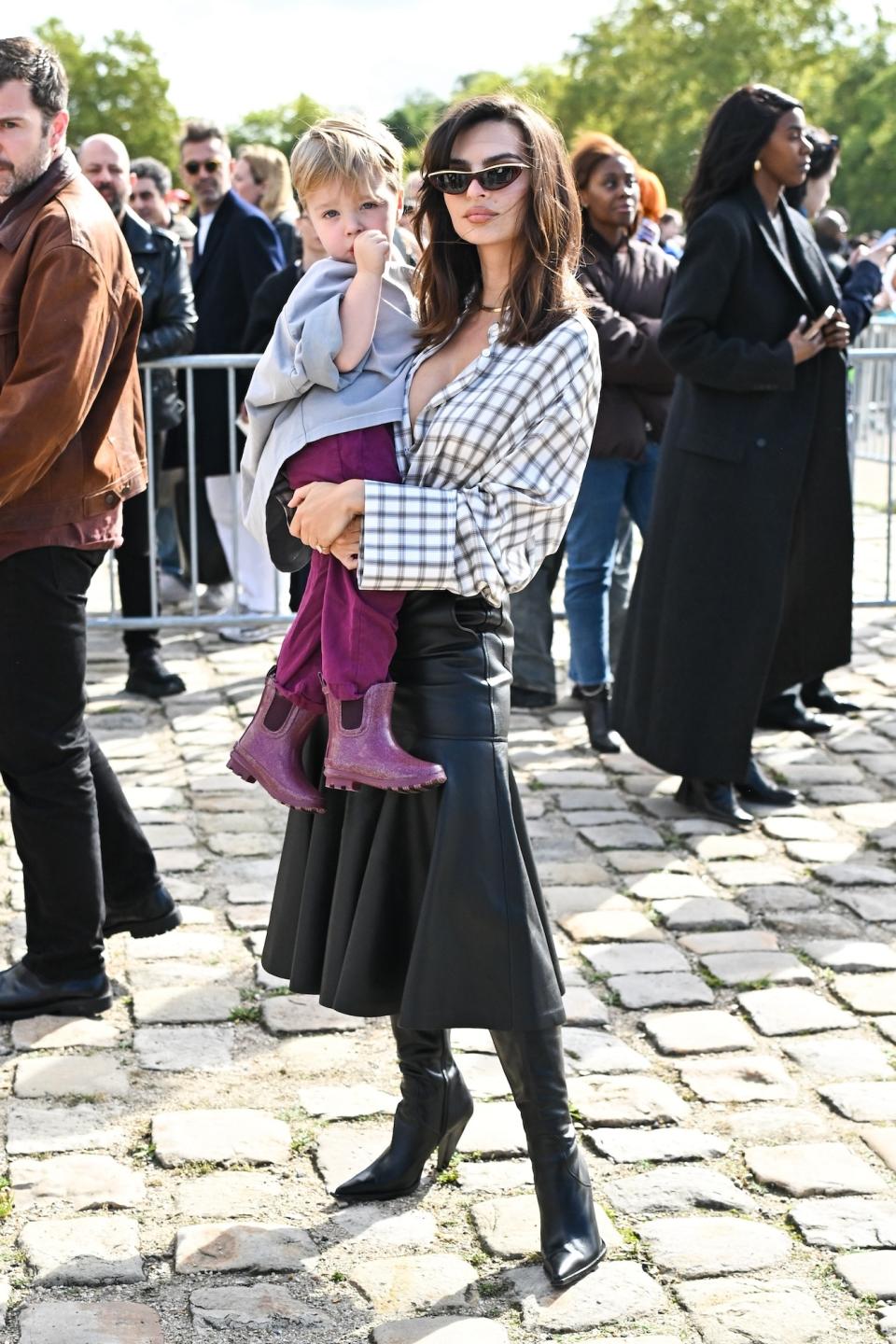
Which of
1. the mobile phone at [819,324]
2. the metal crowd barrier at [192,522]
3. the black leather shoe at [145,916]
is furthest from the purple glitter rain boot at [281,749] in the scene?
the metal crowd barrier at [192,522]

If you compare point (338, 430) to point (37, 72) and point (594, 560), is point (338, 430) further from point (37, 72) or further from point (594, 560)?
point (594, 560)

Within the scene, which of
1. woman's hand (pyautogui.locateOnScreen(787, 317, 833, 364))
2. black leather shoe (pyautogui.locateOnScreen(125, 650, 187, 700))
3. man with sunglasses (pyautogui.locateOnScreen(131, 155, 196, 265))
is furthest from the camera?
man with sunglasses (pyautogui.locateOnScreen(131, 155, 196, 265))

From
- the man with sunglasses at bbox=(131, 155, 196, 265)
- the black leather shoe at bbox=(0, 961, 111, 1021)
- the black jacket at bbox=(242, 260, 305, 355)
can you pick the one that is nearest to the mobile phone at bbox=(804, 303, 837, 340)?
the black jacket at bbox=(242, 260, 305, 355)

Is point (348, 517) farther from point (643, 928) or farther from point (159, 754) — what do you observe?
point (159, 754)

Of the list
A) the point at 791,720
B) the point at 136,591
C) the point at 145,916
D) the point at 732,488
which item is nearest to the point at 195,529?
the point at 136,591

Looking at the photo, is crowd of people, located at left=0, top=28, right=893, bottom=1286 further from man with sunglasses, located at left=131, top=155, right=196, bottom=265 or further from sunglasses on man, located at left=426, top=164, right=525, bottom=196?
man with sunglasses, located at left=131, top=155, right=196, bottom=265

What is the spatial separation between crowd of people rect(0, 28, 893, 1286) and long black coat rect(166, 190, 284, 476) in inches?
96.0

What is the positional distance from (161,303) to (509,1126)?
4966 millimetres

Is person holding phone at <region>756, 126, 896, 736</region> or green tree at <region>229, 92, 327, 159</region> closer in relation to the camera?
person holding phone at <region>756, 126, 896, 736</region>

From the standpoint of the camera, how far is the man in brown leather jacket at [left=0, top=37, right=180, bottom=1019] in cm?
406

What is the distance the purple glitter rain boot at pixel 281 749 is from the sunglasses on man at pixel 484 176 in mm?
943

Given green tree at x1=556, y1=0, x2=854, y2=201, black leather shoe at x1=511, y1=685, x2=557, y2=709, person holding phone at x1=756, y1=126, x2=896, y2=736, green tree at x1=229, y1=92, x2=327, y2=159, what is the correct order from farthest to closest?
green tree at x1=229, y1=92, x2=327, y2=159, green tree at x1=556, y1=0, x2=854, y2=201, black leather shoe at x1=511, y1=685, x2=557, y2=709, person holding phone at x1=756, y1=126, x2=896, y2=736

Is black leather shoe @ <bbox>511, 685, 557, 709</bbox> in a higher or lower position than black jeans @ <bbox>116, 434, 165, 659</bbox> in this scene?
lower

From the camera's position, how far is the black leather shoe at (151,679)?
7.97m
